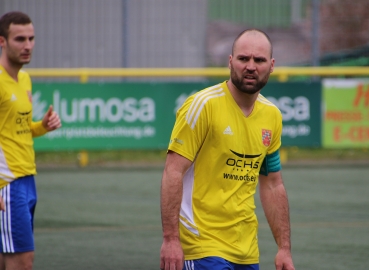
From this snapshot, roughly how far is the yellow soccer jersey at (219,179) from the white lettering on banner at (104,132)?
33.2 ft

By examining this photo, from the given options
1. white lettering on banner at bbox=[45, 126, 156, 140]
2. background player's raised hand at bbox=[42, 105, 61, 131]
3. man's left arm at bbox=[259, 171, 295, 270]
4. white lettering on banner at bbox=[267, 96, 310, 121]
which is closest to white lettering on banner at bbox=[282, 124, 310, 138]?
white lettering on banner at bbox=[267, 96, 310, 121]

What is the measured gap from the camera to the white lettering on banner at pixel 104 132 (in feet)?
46.6

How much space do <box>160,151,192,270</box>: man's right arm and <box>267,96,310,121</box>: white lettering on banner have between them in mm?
10718

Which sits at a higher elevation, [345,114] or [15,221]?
[15,221]

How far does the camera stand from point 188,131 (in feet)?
13.4

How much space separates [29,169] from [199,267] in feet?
6.05

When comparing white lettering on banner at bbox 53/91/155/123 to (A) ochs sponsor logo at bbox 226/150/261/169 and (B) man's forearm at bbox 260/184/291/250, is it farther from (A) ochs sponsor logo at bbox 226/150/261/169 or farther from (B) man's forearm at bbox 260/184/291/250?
(A) ochs sponsor logo at bbox 226/150/261/169

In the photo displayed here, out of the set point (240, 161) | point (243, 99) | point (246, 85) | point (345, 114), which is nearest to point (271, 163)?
point (240, 161)

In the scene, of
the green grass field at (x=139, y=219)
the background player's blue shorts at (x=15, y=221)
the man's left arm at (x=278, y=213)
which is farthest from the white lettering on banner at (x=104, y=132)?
the man's left arm at (x=278, y=213)

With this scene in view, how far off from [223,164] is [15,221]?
1.76 meters

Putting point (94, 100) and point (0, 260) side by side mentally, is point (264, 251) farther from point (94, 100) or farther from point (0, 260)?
point (94, 100)

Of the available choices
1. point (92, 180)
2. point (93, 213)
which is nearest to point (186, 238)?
point (93, 213)

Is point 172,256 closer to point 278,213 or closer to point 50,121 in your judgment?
point 278,213

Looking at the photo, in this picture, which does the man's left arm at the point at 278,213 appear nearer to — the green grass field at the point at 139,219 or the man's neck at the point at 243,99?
the man's neck at the point at 243,99
